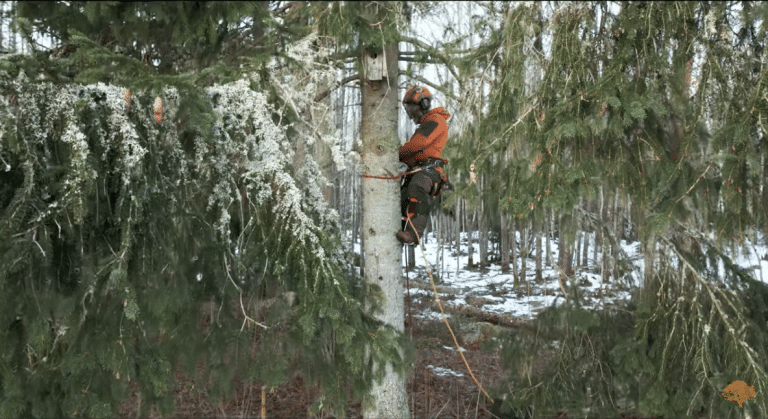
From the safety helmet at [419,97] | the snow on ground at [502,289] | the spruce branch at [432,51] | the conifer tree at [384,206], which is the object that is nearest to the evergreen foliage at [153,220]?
the conifer tree at [384,206]

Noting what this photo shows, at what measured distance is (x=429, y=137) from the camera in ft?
17.3

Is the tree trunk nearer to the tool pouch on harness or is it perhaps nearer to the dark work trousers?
the dark work trousers

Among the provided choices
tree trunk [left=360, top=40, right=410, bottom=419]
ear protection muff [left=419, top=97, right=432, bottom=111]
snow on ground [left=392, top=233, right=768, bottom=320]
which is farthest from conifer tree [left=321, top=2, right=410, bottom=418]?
snow on ground [left=392, top=233, right=768, bottom=320]

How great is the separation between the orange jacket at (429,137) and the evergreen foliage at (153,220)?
4.51 feet

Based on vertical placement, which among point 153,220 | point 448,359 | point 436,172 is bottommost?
point 448,359

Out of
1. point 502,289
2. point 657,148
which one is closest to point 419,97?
point 657,148

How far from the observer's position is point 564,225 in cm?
450

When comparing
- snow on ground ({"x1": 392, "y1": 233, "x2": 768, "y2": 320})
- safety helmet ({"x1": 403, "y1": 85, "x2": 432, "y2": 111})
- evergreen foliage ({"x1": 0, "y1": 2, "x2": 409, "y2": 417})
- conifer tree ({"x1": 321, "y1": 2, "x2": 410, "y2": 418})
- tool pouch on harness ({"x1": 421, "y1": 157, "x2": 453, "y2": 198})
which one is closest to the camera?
evergreen foliage ({"x1": 0, "y1": 2, "x2": 409, "y2": 417})

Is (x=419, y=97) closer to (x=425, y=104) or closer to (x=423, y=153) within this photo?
(x=425, y=104)

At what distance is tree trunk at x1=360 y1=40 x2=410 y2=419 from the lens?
4824 millimetres

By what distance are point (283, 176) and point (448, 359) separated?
6116 millimetres

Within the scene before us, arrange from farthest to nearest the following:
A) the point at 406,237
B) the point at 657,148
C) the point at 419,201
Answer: the point at 419,201 → the point at 406,237 → the point at 657,148

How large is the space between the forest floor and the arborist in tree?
816mm

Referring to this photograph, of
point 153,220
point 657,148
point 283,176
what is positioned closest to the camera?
point 153,220
